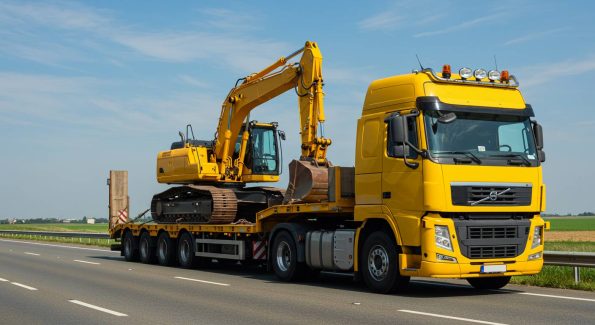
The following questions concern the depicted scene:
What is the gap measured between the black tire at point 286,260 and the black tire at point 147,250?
7.63 metres

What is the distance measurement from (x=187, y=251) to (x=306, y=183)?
20.5ft

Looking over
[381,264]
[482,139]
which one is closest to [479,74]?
[482,139]

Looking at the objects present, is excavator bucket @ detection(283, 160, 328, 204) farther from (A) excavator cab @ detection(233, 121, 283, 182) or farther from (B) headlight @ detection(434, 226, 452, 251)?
(A) excavator cab @ detection(233, 121, 283, 182)

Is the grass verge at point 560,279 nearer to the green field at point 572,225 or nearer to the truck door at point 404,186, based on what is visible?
the truck door at point 404,186

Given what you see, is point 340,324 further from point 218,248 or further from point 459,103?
point 218,248

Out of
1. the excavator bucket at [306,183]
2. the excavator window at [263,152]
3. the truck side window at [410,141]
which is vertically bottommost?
the excavator bucket at [306,183]

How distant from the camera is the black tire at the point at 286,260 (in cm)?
1627

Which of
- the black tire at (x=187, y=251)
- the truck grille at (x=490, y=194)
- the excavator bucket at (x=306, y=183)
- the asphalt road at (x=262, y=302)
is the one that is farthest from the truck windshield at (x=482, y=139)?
the black tire at (x=187, y=251)

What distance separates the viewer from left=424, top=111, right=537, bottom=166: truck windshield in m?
12.9

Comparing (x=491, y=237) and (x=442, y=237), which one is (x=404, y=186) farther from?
(x=491, y=237)

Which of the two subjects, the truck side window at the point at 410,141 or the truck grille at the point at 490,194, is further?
the truck side window at the point at 410,141

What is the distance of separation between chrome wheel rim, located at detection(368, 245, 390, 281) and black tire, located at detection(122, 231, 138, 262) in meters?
12.6

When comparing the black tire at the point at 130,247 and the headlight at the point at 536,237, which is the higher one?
the headlight at the point at 536,237

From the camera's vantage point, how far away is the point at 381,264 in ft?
44.9
